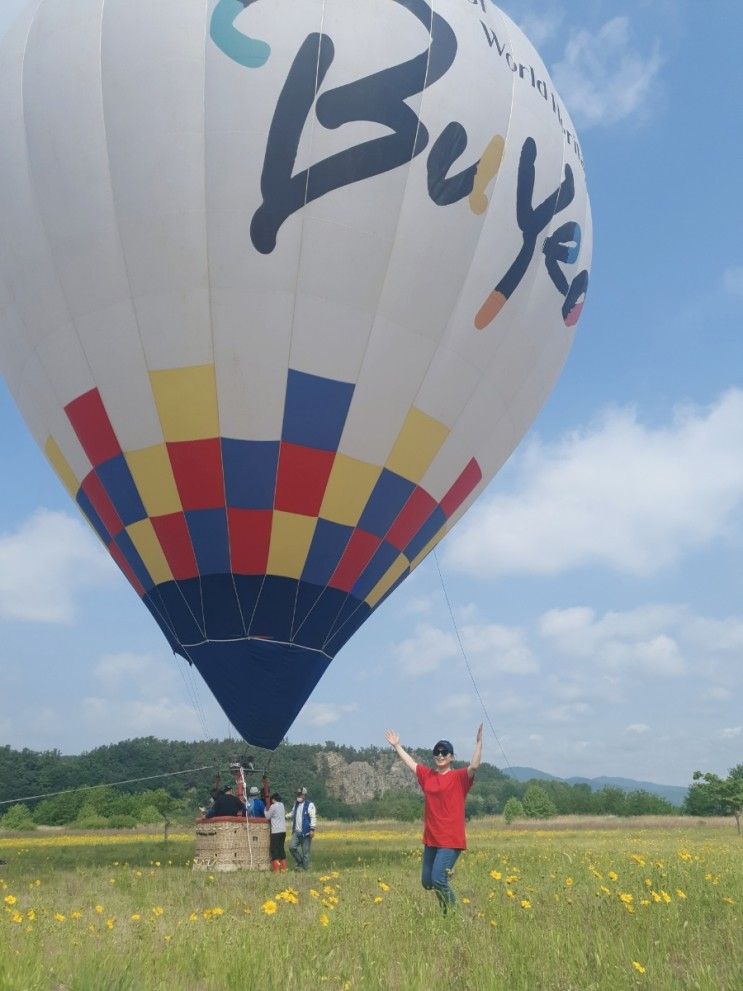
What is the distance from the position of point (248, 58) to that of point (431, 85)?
2.51m

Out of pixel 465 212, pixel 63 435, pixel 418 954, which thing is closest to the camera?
pixel 418 954

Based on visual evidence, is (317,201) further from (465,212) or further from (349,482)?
(349,482)

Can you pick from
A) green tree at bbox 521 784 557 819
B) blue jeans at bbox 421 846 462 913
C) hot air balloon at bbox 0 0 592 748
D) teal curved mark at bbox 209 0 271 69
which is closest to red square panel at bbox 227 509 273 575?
hot air balloon at bbox 0 0 592 748

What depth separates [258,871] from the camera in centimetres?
1251

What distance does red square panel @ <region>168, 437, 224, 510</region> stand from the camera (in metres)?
12.9

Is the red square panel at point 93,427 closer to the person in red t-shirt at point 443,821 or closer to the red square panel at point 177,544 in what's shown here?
the red square panel at point 177,544

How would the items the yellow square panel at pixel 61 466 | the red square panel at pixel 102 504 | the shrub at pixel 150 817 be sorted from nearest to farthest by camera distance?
the red square panel at pixel 102 504 < the yellow square panel at pixel 61 466 < the shrub at pixel 150 817

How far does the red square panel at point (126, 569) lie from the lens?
13812mm

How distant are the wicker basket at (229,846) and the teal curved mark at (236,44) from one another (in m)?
10.2

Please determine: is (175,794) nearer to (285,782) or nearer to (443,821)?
(285,782)

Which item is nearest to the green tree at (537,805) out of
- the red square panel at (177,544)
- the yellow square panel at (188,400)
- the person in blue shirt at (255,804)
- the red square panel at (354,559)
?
the person in blue shirt at (255,804)

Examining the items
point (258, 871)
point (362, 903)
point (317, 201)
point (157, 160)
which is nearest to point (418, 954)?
point (362, 903)

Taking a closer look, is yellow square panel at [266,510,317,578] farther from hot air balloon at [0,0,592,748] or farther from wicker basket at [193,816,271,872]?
wicker basket at [193,816,271,872]

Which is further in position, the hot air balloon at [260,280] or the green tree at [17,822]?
the green tree at [17,822]
